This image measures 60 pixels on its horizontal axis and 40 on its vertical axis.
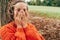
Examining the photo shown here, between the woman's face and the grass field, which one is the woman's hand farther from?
the grass field

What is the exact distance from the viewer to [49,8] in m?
3.34

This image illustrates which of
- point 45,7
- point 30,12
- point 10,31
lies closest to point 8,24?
point 10,31

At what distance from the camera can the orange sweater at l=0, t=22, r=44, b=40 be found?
3.16 meters

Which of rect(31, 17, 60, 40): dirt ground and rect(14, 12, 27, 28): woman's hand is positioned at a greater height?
rect(14, 12, 27, 28): woman's hand

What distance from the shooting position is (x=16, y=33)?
3.17 metres

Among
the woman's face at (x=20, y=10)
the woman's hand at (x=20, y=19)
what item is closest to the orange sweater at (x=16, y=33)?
the woman's hand at (x=20, y=19)

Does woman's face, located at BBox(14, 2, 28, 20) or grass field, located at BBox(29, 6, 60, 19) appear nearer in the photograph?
woman's face, located at BBox(14, 2, 28, 20)

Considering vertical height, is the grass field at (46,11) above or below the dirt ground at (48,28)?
above

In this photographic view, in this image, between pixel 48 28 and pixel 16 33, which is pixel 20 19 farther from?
pixel 48 28

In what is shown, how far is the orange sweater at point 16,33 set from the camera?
3157mm

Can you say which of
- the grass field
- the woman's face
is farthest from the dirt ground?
the woman's face

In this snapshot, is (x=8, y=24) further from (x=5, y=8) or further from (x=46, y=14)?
(x=46, y=14)

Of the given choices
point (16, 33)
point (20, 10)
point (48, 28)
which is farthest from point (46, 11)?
point (16, 33)

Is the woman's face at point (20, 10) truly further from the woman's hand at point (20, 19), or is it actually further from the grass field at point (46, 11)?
the grass field at point (46, 11)
